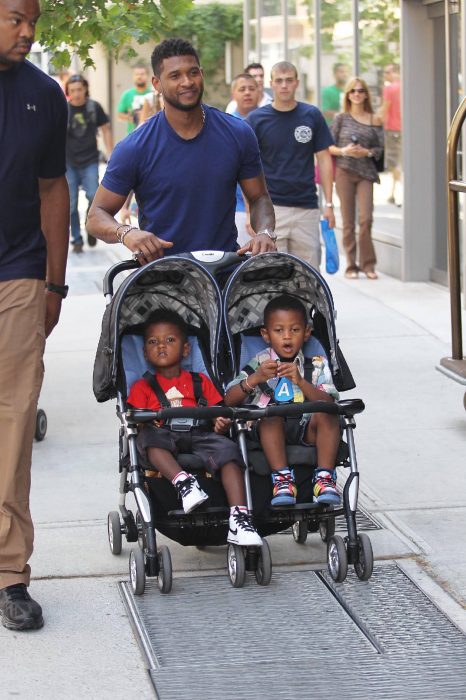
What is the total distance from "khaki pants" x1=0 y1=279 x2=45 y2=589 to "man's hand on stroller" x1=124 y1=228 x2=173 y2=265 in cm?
59

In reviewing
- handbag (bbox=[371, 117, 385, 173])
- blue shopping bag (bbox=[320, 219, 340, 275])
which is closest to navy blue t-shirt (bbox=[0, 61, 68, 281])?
blue shopping bag (bbox=[320, 219, 340, 275])

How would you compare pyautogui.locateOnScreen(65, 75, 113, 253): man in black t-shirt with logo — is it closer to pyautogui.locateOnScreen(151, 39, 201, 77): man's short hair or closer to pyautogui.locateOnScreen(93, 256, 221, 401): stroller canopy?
pyautogui.locateOnScreen(151, 39, 201, 77): man's short hair

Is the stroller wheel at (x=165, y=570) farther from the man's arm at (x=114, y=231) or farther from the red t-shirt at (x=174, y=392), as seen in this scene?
the man's arm at (x=114, y=231)

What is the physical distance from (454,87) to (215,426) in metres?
8.01

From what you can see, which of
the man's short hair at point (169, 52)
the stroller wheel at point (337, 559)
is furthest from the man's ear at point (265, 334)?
the man's short hair at point (169, 52)

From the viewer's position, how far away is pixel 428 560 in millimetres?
5625

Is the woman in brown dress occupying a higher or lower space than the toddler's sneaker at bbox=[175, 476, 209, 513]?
higher

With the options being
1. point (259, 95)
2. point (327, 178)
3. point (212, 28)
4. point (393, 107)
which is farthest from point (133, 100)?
point (212, 28)

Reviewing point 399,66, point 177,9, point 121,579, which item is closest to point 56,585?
point 121,579

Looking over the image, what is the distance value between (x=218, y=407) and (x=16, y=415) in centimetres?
78

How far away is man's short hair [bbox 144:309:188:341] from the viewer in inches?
218

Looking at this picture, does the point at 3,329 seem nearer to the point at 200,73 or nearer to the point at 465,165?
the point at 200,73

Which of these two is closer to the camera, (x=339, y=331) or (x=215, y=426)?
(x=215, y=426)

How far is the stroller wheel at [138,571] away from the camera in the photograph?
5.14 m
